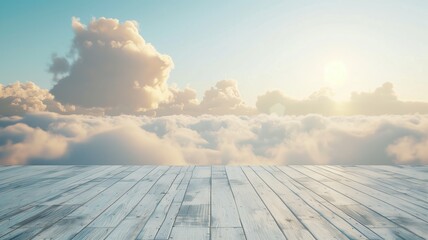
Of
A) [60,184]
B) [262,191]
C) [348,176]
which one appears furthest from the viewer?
[348,176]

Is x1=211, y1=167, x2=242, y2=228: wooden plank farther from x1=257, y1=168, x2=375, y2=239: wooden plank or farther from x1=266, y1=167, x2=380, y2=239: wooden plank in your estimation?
x1=266, y1=167, x2=380, y2=239: wooden plank

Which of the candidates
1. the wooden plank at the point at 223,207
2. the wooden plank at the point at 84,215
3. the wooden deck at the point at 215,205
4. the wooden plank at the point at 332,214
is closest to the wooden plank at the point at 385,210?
the wooden deck at the point at 215,205

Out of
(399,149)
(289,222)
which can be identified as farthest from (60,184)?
(399,149)

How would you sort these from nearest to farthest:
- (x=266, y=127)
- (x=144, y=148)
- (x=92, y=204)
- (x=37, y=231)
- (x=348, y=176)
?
(x=37, y=231) < (x=92, y=204) < (x=348, y=176) < (x=144, y=148) < (x=266, y=127)

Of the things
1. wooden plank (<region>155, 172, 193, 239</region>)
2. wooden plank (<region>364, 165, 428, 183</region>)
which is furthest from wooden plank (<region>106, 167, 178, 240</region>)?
wooden plank (<region>364, 165, 428, 183</region>)

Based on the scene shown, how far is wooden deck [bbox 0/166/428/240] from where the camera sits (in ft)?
6.64

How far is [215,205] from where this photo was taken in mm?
2701

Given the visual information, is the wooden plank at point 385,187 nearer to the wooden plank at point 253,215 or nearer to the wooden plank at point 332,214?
the wooden plank at point 332,214

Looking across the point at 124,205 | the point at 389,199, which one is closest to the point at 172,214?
the point at 124,205

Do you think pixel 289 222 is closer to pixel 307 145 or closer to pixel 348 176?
pixel 348 176

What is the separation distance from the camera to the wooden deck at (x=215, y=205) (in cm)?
202

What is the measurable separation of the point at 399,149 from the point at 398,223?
11234cm

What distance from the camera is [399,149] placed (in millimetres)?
95500

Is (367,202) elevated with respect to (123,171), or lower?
lower
